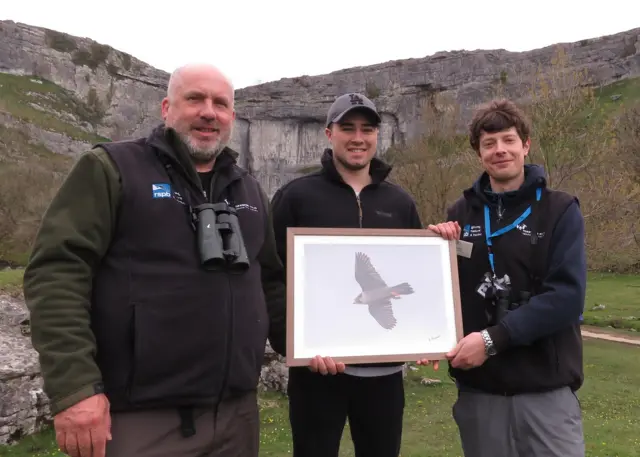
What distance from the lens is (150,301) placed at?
2.80m

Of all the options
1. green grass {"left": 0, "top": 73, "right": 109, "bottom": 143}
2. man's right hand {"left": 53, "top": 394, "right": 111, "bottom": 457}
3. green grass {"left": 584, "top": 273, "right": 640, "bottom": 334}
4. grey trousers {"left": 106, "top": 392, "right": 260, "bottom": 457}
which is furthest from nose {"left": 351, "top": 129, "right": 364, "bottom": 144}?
green grass {"left": 0, "top": 73, "right": 109, "bottom": 143}

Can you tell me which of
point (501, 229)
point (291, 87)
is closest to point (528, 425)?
point (501, 229)

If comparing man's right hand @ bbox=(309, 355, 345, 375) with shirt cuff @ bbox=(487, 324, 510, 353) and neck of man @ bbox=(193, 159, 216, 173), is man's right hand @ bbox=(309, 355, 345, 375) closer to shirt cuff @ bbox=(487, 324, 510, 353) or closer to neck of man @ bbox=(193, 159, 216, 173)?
shirt cuff @ bbox=(487, 324, 510, 353)

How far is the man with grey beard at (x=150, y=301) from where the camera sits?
2.58 meters

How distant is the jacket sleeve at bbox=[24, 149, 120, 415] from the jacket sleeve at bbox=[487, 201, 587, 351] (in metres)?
2.50

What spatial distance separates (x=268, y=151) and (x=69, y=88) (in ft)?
124

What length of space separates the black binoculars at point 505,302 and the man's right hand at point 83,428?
2.53m

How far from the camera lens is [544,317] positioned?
3281 mm

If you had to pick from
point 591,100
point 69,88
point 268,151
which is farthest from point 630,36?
point 69,88

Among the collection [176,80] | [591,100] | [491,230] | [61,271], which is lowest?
[61,271]

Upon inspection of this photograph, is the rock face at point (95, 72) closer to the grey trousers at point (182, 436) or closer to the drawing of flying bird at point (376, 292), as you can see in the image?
the drawing of flying bird at point (376, 292)

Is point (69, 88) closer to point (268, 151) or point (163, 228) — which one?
point (268, 151)

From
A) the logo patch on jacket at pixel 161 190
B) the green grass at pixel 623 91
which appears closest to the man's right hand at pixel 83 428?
the logo patch on jacket at pixel 161 190

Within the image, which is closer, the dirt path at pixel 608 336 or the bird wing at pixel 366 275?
the bird wing at pixel 366 275
